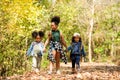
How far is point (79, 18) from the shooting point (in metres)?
50.5

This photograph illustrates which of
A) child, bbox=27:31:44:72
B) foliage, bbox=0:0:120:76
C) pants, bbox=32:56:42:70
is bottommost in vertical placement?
pants, bbox=32:56:42:70

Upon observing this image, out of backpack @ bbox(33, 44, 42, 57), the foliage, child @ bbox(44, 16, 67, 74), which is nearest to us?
child @ bbox(44, 16, 67, 74)

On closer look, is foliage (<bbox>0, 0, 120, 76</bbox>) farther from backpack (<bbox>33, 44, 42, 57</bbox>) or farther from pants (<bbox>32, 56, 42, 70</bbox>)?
backpack (<bbox>33, 44, 42, 57</bbox>)

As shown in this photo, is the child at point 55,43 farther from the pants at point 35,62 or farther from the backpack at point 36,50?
the pants at point 35,62

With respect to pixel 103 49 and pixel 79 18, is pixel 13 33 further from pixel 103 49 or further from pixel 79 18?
pixel 103 49

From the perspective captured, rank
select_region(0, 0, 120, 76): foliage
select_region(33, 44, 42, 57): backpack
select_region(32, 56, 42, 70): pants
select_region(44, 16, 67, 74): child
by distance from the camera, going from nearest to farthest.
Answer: select_region(44, 16, 67, 74): child, select_region(33, 44, 42, 57): backpack, select_region(32, 56, 42, 70): pants, select_region(0, 0, 120, 76): foliage

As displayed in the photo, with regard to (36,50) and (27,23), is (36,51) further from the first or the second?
(27,23)

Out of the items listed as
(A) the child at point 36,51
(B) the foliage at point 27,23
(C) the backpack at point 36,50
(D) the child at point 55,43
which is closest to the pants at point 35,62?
(A) the child at point 36,51

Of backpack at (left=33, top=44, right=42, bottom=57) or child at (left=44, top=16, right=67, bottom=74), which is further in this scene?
backpack at (left=33, top=44, right=42, bottom=57)

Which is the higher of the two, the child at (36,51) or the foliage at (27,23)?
the foliage at (27,23)

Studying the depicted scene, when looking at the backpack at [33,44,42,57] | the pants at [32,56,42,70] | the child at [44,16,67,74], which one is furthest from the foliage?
the child at [44,16,67,74]

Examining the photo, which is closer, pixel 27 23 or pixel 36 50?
pixel 36 50

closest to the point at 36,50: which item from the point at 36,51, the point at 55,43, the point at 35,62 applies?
the point at 36,51

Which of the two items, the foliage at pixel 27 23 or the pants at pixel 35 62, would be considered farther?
the foliage at pixel 27 23
